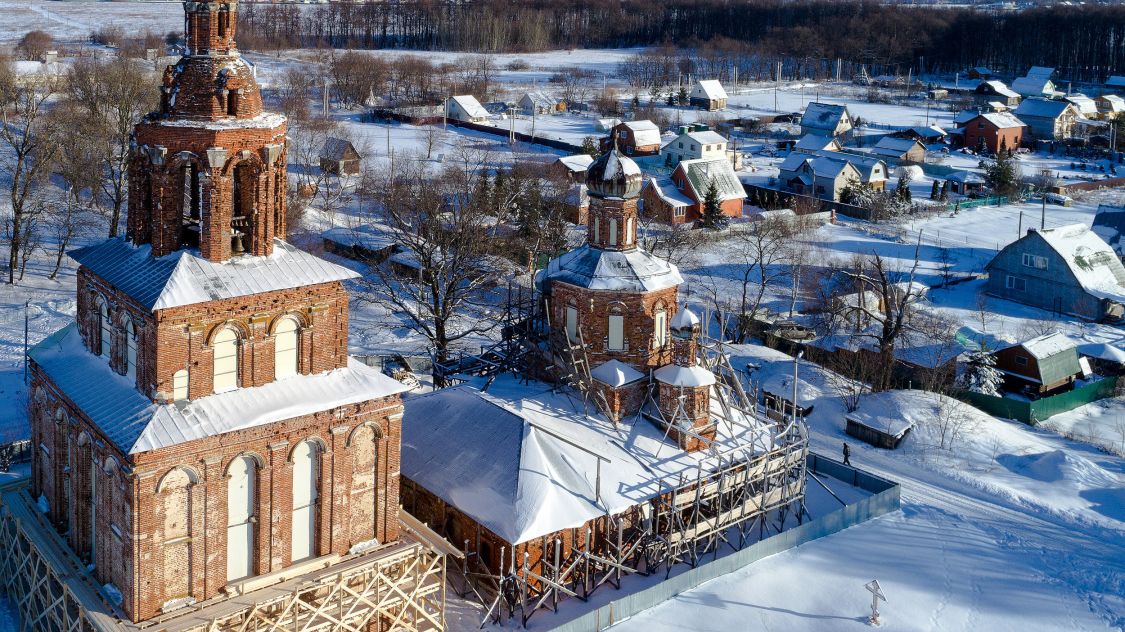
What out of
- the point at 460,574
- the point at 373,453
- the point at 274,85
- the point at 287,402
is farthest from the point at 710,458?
the point at 274,85

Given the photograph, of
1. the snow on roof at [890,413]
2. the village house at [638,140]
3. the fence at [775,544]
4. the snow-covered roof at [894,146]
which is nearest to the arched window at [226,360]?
the fence at [775,544]

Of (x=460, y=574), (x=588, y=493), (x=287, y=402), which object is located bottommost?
(x=460, y=574)

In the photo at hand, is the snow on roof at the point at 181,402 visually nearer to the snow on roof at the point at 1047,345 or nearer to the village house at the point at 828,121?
the snow on roof at the point at 1047,345

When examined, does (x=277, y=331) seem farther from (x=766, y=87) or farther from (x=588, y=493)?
(x=766, y=87)

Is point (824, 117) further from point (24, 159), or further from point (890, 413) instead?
point (890, 413)

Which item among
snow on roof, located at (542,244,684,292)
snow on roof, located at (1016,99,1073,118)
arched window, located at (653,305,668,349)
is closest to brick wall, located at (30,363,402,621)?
snow on roof, located at (542,244,684,292)

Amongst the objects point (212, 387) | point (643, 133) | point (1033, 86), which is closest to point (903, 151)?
point (643, 133)
